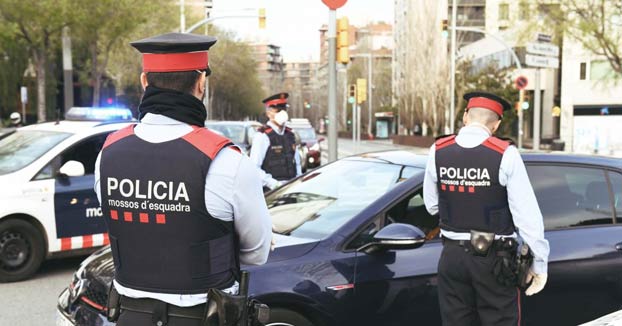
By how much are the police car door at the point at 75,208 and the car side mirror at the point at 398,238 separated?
Result: 4042 millimetres

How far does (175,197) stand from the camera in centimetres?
207

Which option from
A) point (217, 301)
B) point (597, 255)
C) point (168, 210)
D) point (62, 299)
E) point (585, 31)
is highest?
point (585, 31)

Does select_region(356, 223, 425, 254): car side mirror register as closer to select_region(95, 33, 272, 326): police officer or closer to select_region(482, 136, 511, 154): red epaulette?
select_region(482, 136, 511, 154): red epaulette

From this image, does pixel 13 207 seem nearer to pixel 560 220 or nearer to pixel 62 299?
pixel 62 299

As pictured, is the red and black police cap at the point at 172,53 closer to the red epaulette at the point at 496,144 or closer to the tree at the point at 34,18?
the red epaulette at the point at 496,144

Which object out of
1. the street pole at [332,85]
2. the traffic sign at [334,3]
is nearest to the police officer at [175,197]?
the traffic sign at [334,3]

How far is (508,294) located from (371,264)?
0.75 metres

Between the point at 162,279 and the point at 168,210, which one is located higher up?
the point at 168,210

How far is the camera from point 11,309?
5559mm

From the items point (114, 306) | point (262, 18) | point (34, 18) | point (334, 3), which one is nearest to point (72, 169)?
point (114, 306)

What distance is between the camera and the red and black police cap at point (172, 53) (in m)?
2.14

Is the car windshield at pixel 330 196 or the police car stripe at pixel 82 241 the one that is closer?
the car windshield at pixel 330 196

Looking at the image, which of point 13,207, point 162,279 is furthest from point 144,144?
point 13,207

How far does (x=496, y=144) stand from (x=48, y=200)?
191 inches
